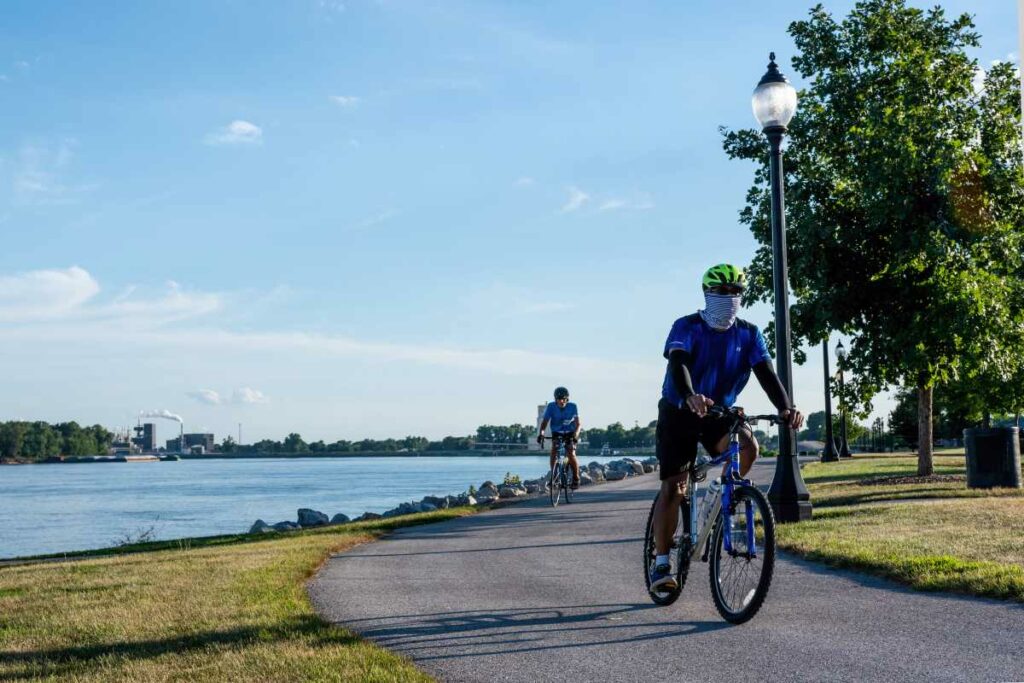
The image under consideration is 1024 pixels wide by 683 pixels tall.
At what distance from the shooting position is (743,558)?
6.12 metres

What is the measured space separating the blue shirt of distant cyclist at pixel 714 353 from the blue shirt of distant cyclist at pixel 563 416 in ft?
33.0

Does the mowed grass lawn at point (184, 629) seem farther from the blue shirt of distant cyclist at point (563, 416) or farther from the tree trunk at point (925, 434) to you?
the tree trunk at point (925, 434)

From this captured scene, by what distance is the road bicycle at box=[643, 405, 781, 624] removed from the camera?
593cm

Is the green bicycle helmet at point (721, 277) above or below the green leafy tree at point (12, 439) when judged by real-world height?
above

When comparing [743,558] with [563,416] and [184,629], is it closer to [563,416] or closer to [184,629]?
[184,629]

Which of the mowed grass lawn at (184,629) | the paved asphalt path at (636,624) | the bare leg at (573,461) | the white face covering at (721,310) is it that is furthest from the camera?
the bare leg at (573,461)

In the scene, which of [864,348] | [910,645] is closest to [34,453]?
[864,348]

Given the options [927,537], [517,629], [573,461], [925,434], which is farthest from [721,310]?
[925,434]

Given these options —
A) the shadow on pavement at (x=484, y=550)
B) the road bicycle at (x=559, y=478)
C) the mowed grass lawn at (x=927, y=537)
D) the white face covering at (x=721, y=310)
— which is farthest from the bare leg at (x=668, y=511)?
the road bicycle at (x=559, y=478)

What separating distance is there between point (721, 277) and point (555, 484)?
12141 mm

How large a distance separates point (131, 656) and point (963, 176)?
59.4ft

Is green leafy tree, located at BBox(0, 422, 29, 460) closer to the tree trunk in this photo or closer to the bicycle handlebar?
the tree trunk

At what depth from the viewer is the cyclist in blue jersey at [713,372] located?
6.26 meters

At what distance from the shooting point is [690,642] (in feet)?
19.4
